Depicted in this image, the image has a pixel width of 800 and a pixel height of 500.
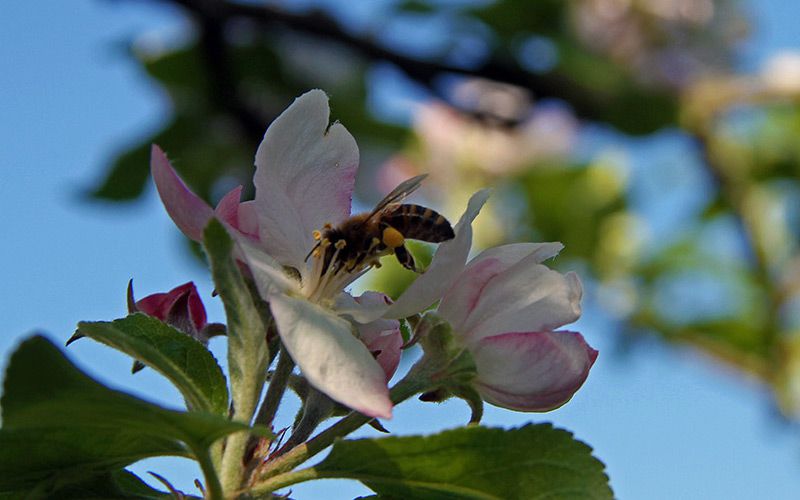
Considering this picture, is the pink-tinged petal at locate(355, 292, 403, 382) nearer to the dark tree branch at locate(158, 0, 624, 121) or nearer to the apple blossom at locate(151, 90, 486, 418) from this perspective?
the apple blossom at locate(151, 90, 486, 418)

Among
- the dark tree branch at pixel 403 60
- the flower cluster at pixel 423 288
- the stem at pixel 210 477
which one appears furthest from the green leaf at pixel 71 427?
the dark tree branch at pixel 403 60

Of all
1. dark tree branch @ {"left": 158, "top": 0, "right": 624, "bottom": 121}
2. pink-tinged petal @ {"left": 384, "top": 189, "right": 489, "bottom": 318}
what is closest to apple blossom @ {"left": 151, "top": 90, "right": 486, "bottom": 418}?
pink-tinged petal @ {"left": 384, "top": 189, "right": 489, "bottom": 318}

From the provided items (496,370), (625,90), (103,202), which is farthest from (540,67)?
(496,370)

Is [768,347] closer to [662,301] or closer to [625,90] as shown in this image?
[662,301]

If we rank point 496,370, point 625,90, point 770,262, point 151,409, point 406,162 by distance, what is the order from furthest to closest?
1. point 406,162
2. point 770,262
3. point 625,90
4. point 496,370
5. point 151,409

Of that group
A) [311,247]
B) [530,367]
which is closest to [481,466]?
[530,367]

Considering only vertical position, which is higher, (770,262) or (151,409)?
(770,262)

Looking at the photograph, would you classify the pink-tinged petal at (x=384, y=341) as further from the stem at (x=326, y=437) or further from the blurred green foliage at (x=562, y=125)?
the blurred green foliage at (x=562, y=125)
